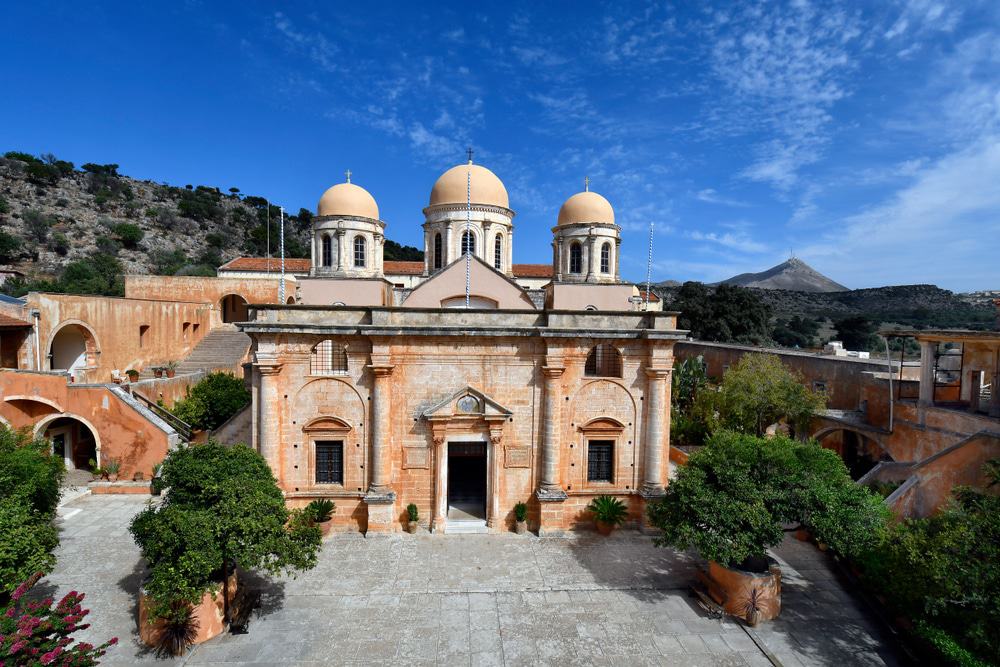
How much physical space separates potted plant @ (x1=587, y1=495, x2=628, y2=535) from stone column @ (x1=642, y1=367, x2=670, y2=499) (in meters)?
0.88

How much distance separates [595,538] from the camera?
1282 centimetres

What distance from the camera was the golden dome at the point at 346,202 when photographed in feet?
71.9

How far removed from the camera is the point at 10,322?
1903 cm

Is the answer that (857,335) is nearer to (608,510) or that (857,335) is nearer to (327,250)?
(608,510)

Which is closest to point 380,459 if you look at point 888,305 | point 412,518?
point 412,518

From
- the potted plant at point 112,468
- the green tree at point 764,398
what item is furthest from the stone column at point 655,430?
the potted plant at point 112,468

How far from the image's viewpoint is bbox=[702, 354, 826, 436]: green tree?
55.9ft

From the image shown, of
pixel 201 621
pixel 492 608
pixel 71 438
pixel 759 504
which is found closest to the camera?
pixel 201 621

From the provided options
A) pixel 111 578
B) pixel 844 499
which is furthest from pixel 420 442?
pixel 844 499

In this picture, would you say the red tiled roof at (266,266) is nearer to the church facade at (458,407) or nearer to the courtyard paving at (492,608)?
the church facade at (458,407)

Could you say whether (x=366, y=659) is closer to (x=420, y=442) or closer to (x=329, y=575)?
(x=329, y=575)

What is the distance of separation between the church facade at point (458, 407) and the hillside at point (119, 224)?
42.8 meters

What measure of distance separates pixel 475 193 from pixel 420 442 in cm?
1186

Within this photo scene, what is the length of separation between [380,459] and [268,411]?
3194 millimetres
